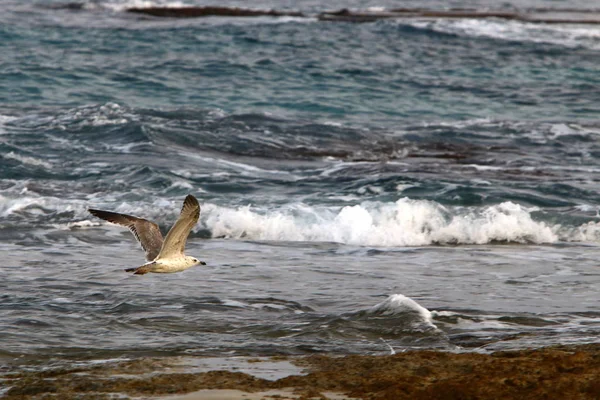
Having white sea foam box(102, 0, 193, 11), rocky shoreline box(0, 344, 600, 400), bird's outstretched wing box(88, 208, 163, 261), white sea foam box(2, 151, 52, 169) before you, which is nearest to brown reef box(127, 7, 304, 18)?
white sea foam box(102, 0, 193, 11)

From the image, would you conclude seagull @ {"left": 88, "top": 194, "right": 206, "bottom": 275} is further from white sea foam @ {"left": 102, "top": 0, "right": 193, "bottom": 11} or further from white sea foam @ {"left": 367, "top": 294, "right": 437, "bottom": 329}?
white sea foam @ {"left": 102, "top": 0, "right": 193, "bottom": 11}

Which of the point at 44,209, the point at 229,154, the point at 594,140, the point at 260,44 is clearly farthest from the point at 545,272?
the point at 260,44

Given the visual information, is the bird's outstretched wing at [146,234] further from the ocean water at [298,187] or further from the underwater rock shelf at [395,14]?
the underwater rock shelf at [395,14]

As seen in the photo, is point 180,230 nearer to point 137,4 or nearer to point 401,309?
point 401,309

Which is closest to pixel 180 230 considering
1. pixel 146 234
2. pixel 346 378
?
pixel 146 234

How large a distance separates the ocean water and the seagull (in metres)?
0.43

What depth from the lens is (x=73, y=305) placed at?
7.89m

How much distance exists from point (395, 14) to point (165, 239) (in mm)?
26501

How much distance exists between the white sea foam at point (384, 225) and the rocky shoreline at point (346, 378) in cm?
473

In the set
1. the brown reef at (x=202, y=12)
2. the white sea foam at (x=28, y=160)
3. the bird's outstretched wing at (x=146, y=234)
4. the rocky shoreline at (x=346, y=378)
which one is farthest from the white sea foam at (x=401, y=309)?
the brown reef at (x=202, y=12)

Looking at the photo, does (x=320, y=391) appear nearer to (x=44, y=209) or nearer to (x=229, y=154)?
(x=44, y=209)

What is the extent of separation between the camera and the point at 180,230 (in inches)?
283

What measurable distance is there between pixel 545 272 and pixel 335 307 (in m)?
2.31

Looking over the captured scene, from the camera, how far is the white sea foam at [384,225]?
1105 centimetres
